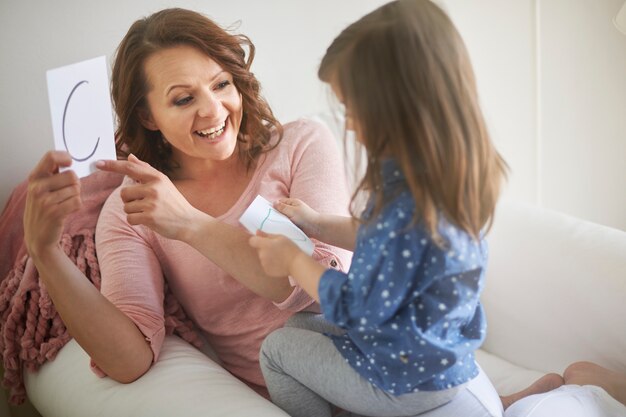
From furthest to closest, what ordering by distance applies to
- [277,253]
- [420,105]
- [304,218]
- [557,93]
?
[557,93]
[304,218]
[277,253]
[420,105]

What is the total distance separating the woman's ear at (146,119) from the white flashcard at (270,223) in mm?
385

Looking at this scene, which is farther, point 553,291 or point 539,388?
point 553,291

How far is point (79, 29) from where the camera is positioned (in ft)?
4.95

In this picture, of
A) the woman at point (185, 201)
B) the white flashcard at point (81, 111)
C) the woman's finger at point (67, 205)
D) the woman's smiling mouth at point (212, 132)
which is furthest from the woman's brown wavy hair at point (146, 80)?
the woman's finger at point (67, 205)

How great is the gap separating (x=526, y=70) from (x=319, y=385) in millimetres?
1665

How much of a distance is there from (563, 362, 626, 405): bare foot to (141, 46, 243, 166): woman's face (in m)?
0.78

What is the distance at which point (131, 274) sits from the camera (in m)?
1.30

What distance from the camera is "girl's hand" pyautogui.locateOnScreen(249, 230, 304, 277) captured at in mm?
926

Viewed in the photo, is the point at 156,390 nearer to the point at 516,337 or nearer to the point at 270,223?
the point at 270,223

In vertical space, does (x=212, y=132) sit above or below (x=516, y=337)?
A: above

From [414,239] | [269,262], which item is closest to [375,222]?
[414,239]

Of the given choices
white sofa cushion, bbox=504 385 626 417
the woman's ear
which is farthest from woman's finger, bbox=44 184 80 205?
white sofa cushion, bbox=504 385 626 417

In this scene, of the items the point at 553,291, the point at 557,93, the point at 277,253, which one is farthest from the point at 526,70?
the point at 277,253

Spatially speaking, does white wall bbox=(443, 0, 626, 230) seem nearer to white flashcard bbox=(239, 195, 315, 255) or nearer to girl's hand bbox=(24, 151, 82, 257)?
white flashcard bbox=(239, 195, 315, 255)
